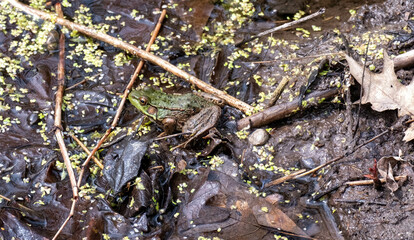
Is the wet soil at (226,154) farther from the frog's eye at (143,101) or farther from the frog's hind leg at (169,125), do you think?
the frog's eye at (143,101)

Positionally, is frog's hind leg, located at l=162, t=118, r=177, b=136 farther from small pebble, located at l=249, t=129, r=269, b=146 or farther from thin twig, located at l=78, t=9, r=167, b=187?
small pebble, located at l=249, t=129, r=269, b=146

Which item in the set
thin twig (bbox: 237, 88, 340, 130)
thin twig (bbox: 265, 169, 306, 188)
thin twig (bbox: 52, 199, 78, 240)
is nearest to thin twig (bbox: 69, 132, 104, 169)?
thin twig (bbox: 52, 199, 78, 240)

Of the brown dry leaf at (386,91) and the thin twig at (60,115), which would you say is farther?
the thin twig at (60,115)

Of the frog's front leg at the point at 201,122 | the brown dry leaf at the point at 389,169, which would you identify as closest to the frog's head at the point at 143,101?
the frog's front leg at the point at 201,122

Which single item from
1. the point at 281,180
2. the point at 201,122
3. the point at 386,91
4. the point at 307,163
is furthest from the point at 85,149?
the point at 386,91

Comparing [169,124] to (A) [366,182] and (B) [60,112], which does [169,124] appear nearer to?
(B) [60,112]

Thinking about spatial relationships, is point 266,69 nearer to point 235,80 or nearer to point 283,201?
point 235,80

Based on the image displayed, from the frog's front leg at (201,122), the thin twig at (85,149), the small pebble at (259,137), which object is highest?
the frog's front leg at (201,122)
